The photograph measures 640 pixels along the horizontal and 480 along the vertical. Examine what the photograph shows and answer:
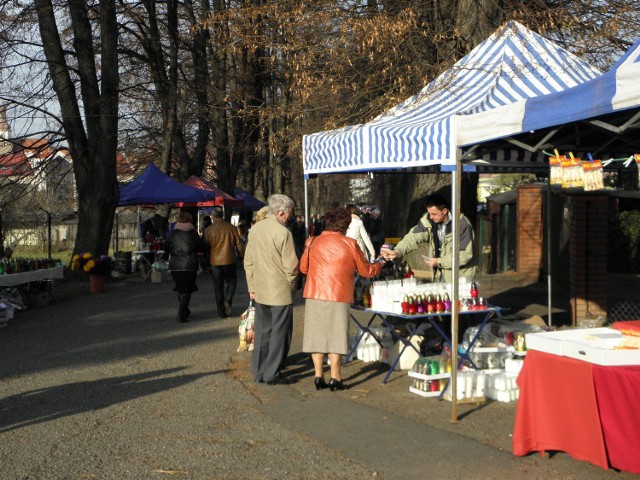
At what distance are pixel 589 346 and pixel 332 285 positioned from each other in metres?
3.08

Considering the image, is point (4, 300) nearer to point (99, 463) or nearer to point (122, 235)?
point (99, 463)

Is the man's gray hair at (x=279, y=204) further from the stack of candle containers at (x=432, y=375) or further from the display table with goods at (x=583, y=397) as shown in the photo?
the display table with goods at (x=583, y=397)

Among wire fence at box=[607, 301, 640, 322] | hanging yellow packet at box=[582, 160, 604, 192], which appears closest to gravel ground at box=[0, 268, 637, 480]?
hanging yellow packet at box=[582, 160, 604, 192]

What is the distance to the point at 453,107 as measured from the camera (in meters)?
8.55

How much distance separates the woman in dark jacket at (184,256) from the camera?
12.9 m

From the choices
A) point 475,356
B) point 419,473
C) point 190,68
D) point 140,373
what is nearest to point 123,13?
point 190,68

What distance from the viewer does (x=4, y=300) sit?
14164 millimetres

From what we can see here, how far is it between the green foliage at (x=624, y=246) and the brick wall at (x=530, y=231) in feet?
13.3

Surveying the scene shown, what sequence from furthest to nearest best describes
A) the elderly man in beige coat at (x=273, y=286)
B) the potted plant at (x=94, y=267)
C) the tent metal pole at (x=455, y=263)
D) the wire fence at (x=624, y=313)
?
the potted plant at (x=94, y=267), the wire fence at (x=624, y=313), the elderly man in beige coat at (x=273, y=286), the tent metal pole at (x=455, y=263)

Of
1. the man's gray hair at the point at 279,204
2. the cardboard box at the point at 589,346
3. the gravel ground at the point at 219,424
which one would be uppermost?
the man's gray hair at the point at 279,204

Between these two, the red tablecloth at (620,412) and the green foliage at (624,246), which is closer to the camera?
the red tablecloth at (620,412)

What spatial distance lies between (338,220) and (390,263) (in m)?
1.47

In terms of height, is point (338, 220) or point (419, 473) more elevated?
point (338, 220)

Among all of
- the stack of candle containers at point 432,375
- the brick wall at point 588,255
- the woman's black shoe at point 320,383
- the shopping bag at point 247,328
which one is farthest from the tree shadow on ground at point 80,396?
the brick wall at point 588,255
